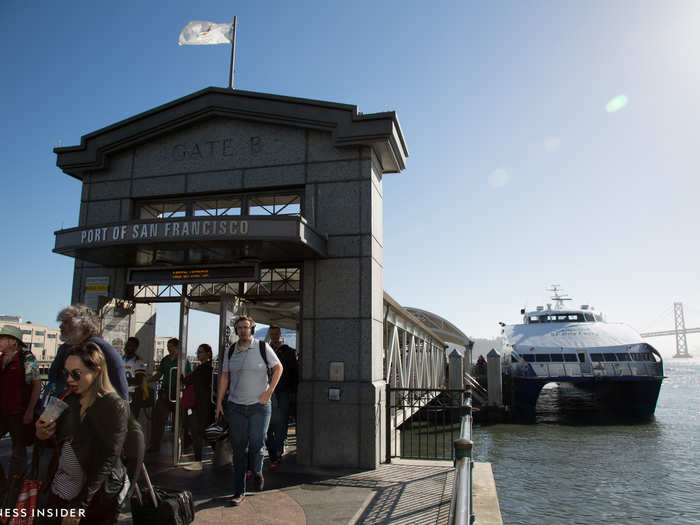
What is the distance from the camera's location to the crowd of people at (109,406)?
9.34 feet

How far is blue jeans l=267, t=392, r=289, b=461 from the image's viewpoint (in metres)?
7.39

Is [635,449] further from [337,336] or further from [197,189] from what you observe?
[197,189]

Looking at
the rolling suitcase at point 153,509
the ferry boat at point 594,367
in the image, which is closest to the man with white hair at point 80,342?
the rolling suitcase at point 153,509

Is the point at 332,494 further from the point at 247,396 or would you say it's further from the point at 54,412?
the point at 54,412

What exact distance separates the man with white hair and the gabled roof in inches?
204

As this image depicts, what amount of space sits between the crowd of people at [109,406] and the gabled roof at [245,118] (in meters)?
3.54

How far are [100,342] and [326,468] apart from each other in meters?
4.74

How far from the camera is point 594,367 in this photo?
→ 2542 centimetres

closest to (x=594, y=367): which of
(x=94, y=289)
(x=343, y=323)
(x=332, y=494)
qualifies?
(x=343, y=323)

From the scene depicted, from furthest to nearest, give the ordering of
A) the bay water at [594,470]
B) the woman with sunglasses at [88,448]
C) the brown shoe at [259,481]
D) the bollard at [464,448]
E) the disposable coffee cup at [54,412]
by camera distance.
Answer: the bay water at [594,470] < the brown shoe at [259,481] < the bollard at [464,448] < the disposable coffee cup at [54,412] < the woman with sunglasses at [88,448]

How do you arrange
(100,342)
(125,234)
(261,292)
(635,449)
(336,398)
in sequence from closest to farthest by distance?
1. (100,342)
2. (125,234)
3. (336,398)
4. (261,292)
5. (635,449)

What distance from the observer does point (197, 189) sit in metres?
8.93

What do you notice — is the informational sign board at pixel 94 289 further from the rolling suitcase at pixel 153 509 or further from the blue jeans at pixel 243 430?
the rolling suitcase at pixel 153 509

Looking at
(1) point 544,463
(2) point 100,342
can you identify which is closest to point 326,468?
(2) point 100,342
